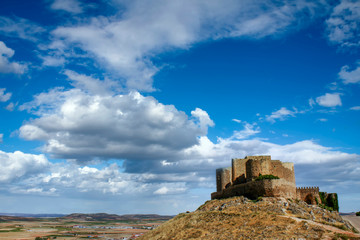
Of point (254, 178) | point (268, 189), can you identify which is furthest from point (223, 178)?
point (268, 189)

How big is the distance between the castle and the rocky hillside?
5.23ft

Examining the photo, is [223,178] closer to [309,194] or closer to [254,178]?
[254,178]

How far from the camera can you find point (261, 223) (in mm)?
28641

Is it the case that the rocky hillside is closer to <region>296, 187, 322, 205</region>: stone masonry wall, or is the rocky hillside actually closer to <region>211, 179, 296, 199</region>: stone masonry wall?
<region>211, 179, 296, 199</region>: stone masonry wall

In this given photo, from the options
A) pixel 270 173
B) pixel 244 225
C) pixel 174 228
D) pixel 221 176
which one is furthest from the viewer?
pixel 221 176

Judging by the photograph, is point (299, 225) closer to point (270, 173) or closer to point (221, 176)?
point (270, 173)

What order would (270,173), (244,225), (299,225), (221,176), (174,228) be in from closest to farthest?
1. (299,225)
2. (244,225)
3. (174,228)
4. (270,173)
5. (221,176)

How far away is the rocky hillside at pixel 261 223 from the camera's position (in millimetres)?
25734

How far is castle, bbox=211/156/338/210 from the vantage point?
37812mm

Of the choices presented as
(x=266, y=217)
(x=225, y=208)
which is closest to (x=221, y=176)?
(x=225, y=208)

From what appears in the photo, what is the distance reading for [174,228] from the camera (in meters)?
37.2

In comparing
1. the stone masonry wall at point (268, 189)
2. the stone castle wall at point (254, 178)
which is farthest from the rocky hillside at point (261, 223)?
the stone castle wall at point (254, 178)

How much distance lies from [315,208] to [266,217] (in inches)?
430

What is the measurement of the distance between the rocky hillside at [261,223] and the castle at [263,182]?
5.23 feet
